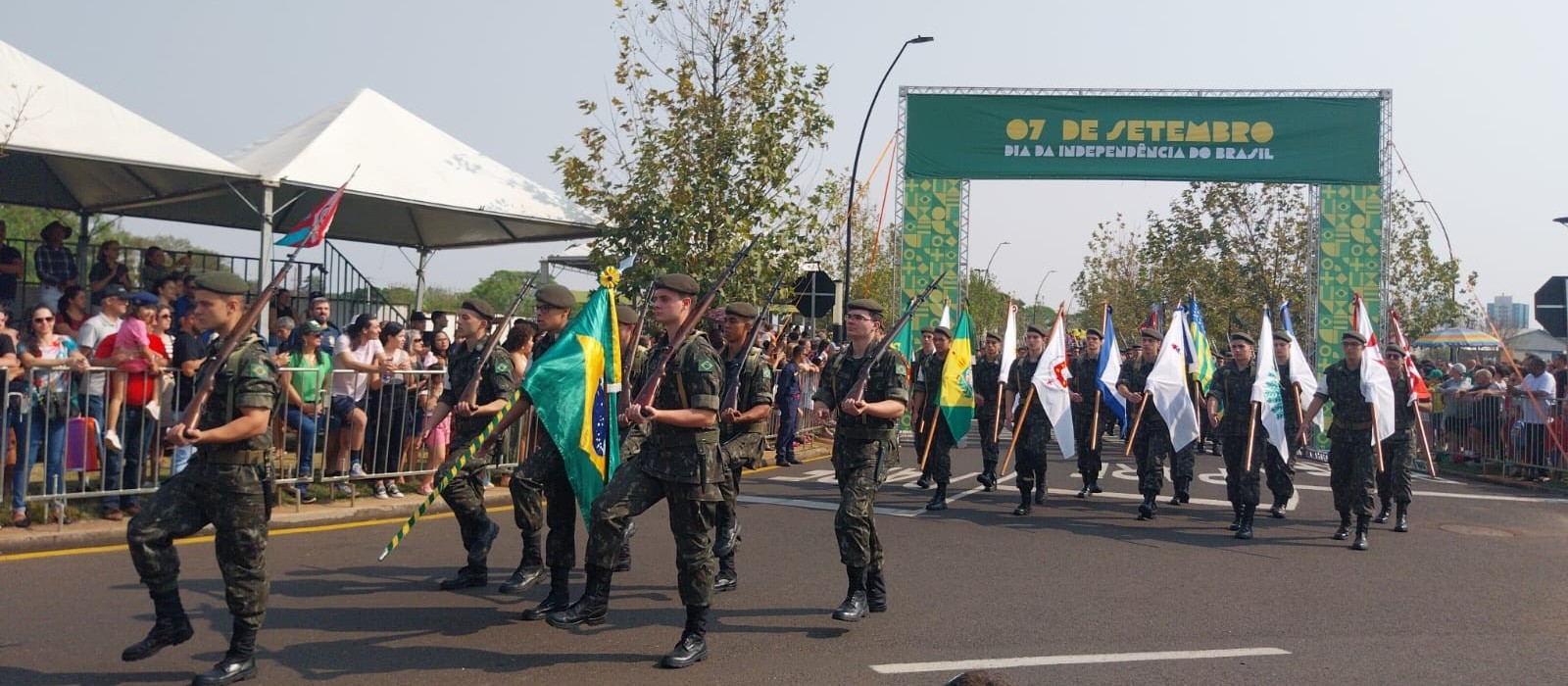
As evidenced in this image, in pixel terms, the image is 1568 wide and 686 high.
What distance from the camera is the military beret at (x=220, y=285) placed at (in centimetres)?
543

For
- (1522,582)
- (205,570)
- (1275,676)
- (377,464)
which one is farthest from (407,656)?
(1522,582)

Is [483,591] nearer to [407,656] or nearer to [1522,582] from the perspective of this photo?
[407,656]

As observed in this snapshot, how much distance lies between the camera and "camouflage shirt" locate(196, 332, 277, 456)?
541cm

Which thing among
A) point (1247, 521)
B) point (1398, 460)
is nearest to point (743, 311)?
point (1247, 521)

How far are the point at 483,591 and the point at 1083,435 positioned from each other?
8.48m

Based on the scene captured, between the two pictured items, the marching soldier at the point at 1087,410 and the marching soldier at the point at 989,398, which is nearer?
the marching soldier at the point at 1087,410

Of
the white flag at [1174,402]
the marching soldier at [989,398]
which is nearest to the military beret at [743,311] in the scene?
the white flag at [1174,402]

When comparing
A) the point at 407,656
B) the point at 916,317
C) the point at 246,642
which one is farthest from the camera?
the point at 916,317

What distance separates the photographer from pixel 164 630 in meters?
5.43

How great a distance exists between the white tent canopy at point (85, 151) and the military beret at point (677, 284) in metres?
8.88

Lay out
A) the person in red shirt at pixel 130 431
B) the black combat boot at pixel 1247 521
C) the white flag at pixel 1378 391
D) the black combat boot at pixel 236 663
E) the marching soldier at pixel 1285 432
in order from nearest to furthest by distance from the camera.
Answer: the black combat boot at pixel 236 663
the person in red shirt at pixel 130 431
the white flag at pixel 1378 391
the black combat boot at pixel 1247 521
the marching soldier at pixel 1285 432

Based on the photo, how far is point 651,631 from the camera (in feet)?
21.5

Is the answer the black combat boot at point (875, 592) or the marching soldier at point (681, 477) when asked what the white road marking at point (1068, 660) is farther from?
the black combat boot at point (875, 592)

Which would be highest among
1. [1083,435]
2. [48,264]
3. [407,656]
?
[48,264]
